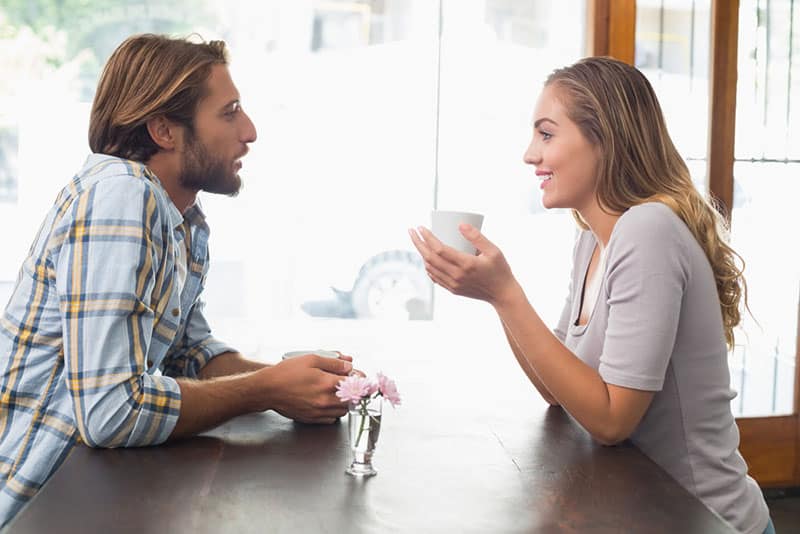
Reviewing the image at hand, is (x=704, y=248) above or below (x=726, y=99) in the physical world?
below

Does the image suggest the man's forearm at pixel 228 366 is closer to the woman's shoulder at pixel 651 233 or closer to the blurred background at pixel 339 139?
the woman's shoulder at pixel 651 233

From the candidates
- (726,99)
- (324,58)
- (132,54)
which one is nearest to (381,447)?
(132,54)

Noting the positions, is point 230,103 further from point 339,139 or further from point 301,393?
point 339,139

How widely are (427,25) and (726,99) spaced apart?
1.31 meters

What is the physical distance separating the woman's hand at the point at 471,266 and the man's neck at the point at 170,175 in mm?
575

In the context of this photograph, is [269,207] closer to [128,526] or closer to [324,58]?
[324,58]

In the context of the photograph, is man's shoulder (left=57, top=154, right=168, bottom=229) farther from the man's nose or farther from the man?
the man's nose

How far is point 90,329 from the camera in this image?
133cm

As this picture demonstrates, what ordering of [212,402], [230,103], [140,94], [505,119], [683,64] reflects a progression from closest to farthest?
[212,402], [140,94], [230,103], [683,64], [505,119]

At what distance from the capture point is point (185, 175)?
1807mm

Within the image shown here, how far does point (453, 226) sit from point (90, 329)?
58cm

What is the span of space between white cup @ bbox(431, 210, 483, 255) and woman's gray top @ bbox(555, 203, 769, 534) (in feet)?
0.75

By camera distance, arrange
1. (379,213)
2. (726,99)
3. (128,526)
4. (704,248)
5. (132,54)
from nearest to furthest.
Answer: (128,526), (704,248), (132,54), (726,99), (379,213)

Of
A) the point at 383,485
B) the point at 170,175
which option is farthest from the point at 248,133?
the point at 383,485
